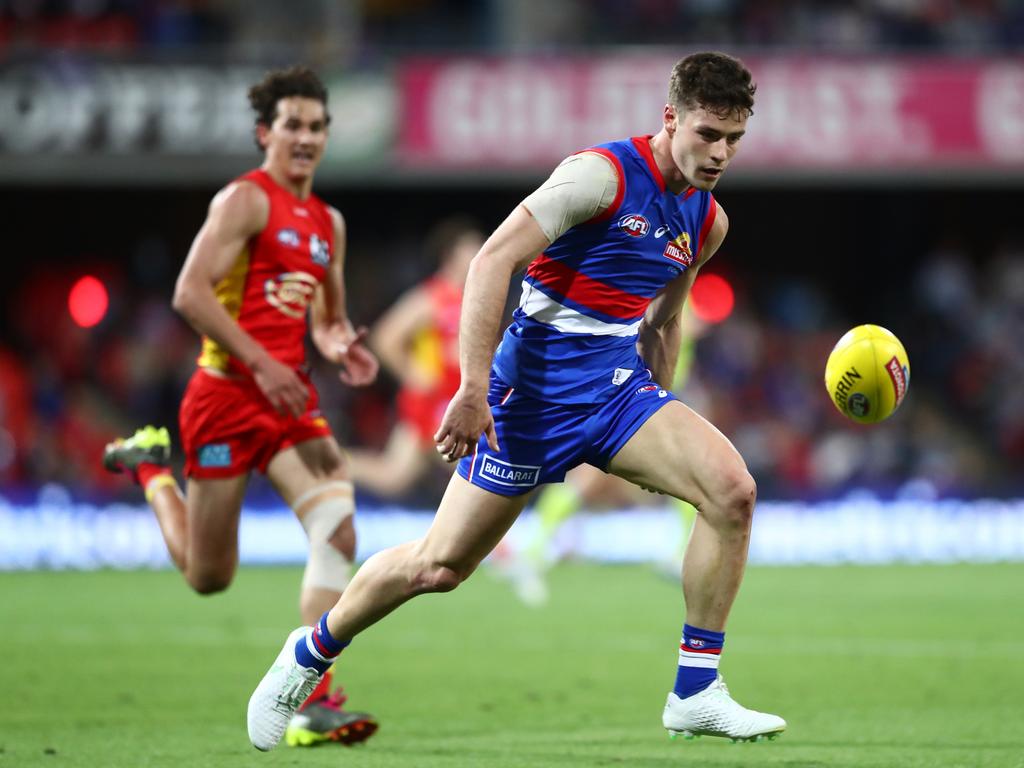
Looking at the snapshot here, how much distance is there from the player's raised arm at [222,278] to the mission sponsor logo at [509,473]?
1241mm

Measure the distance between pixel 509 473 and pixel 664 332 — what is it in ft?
3.21

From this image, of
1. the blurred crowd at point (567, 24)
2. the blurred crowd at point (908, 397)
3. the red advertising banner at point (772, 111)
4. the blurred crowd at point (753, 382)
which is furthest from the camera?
the blurred crowd at point (567, 24)

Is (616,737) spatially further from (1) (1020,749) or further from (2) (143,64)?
(2) (143,64)

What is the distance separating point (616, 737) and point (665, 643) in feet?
11.1

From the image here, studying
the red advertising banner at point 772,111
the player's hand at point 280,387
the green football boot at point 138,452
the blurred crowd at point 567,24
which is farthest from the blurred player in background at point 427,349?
the blurred crowd at point 567,24

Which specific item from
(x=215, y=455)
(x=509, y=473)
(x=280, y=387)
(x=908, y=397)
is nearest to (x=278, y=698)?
(x=509, y=473)

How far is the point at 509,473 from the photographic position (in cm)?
Answer: 553

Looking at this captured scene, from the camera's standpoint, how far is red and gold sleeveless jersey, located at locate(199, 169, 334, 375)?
6.92 meters

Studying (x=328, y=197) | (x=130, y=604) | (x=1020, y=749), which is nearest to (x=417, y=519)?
(x=130, y=604)

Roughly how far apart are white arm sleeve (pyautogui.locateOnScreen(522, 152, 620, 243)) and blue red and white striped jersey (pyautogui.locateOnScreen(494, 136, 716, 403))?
62 millimetres

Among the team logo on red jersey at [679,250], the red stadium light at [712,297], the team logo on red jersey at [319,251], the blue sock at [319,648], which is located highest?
the red stadium light at [712,297]

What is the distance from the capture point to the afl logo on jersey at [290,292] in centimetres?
696

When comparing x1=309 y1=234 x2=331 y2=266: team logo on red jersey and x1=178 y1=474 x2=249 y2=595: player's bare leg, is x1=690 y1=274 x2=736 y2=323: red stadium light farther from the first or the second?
x1=178 y1=474 x2=249 y2=595: player's bare leg

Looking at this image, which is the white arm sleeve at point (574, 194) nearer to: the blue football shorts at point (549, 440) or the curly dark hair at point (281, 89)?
the blue football shorts at point (549, 440)
